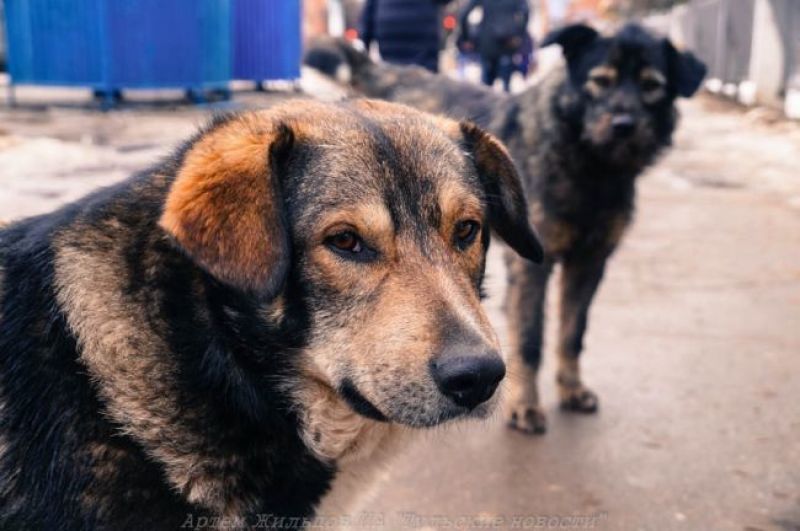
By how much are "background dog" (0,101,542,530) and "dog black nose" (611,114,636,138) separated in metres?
2.34

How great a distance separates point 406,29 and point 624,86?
4566 mm

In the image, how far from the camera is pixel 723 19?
18562 mm

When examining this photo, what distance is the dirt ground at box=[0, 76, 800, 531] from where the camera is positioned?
3322 millimetres

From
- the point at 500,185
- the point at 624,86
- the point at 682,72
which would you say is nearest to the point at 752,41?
the point at 682,72

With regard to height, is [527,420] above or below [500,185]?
below

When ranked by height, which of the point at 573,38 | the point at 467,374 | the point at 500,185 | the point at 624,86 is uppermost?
the point at 573,38

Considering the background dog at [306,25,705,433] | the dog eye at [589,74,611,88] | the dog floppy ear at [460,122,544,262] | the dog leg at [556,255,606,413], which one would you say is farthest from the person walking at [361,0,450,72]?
the dog floppy ear at [460,122,544,262]

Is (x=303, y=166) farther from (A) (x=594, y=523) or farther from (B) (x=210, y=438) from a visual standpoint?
(A) (x=594, y=523)

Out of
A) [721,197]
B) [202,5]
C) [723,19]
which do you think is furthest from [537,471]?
[723,19]

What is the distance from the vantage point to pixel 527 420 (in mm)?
4039

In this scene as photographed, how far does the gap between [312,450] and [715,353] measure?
324cm

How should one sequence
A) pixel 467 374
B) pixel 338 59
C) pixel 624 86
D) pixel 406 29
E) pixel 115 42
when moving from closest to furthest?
1. pixel 467 374
2. pixel 624 86
3. pixel 338 59
4. pixel 406 29
5. pixel 115 42

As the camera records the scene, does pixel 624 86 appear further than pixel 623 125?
Yes

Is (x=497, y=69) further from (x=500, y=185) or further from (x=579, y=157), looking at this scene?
(x=500, y=185)
